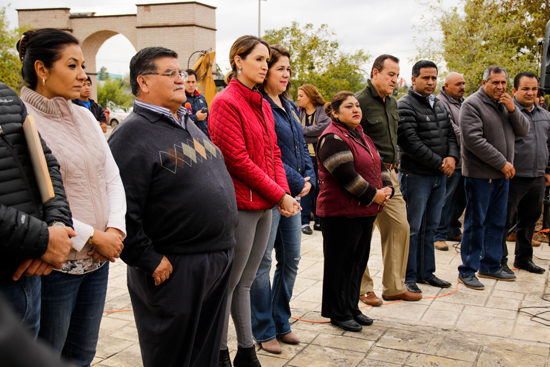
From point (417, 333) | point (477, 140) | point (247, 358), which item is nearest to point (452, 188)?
point (477, 140)

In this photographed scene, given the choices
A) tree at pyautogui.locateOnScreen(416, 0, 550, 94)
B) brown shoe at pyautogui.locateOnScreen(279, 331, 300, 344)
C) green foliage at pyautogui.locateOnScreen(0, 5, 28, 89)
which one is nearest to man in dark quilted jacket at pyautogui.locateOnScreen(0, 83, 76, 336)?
brown shoe at pyautogui.locateOnScreen(279, 331, 300, 344)

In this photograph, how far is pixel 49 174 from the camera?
6.96ft

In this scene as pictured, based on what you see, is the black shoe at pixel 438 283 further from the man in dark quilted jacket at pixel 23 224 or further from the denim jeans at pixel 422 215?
the man in dark quilted jacket at pixel 23 224

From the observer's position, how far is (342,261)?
427 centimetres

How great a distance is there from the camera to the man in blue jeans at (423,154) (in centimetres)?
527

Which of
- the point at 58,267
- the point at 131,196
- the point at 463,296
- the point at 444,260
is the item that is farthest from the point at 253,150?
the point at 444,260

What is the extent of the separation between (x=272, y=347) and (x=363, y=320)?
963 mm

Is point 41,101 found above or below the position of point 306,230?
above

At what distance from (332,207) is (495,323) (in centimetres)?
178

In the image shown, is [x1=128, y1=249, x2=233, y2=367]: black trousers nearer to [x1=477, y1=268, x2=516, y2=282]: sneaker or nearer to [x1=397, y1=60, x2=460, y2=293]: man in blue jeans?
[x1=397, y1=60, x2=460, y2=293]: man in blue jeans

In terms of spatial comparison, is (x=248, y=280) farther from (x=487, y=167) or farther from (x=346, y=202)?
(x=487, y=167)

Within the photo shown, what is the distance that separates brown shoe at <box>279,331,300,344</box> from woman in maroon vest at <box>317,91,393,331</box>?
1.52 ft

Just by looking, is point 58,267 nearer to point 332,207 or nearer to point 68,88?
point 68,88

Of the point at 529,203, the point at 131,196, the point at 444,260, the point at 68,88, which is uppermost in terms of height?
the point at 68,88
